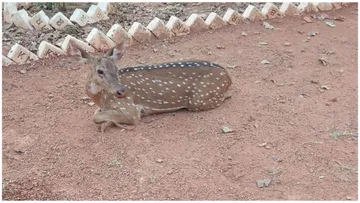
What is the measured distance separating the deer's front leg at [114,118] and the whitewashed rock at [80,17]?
230cm

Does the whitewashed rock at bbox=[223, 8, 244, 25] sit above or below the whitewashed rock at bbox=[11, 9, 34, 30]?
below

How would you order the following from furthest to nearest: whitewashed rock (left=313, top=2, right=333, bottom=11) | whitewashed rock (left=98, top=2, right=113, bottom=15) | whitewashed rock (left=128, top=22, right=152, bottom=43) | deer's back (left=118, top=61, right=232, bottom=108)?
whitewashed rock (left=313, top=2, right=333, bottom=11) → whitewashed rock (left=98, top=2, right=113, bottom=15) → whitewashed rock (left=128, top=22, right=152, bottom=43) → deer's back (left=118, top=61, right=232, bottom=108)

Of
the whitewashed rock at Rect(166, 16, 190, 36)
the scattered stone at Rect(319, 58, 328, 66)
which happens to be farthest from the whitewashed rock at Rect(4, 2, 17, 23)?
the scattered stone at Rect(319, 58, 328, 66)

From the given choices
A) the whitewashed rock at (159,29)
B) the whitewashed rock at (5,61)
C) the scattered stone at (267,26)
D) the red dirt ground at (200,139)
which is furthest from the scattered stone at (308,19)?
the whitewashed rock at (5,61)

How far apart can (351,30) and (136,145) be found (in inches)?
157

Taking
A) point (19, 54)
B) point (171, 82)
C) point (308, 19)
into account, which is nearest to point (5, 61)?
point (19, 54)

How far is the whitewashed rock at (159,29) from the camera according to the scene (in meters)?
7.35

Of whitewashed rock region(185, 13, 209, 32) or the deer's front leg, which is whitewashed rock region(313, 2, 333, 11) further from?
the deer's front leg

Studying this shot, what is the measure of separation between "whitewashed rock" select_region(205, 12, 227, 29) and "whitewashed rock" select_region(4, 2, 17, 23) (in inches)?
90.3

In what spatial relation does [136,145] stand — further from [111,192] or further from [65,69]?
[65,69]

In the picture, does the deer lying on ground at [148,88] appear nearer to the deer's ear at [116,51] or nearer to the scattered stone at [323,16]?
the deer's ear at [116,51]

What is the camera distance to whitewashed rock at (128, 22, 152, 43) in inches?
284

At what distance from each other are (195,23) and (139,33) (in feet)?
2.53

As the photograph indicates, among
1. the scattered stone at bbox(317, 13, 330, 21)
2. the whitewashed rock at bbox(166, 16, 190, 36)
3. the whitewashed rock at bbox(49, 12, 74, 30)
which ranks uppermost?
the whitewashed rock at bbox(49, 12, 74, 30)
